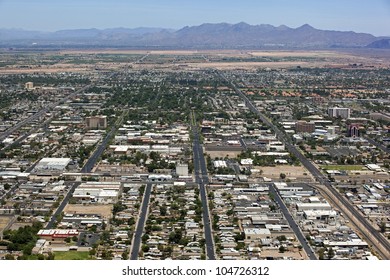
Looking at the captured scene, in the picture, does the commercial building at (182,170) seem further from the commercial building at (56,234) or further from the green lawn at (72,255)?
the green lawn at (72,255)

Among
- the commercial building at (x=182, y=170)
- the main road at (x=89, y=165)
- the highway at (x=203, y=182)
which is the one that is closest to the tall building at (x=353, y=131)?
the highway at (x=203, y=182)

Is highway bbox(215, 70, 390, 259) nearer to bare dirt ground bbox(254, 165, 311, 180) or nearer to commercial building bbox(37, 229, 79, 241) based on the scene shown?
bare dirt ground bbox(254, 165, 311, 180)

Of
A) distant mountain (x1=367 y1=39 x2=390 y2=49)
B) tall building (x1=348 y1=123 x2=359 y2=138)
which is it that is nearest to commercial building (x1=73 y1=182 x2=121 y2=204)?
tall building (x1=348 y1=123 x2=359 y2=138)

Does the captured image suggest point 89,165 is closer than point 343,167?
Yes

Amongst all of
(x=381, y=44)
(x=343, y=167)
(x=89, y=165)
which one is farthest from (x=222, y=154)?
(x=381, y=44)

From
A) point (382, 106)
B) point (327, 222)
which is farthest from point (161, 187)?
point (382, 106)

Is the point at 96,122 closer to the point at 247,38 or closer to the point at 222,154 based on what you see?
the point at 222,154
